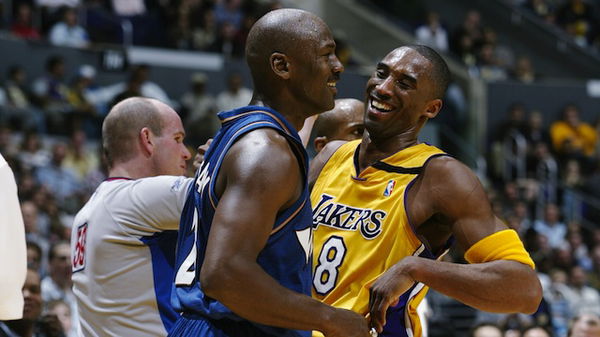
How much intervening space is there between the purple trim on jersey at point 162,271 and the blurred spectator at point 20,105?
27.3 feet

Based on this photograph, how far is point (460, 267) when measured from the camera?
354 centimetres

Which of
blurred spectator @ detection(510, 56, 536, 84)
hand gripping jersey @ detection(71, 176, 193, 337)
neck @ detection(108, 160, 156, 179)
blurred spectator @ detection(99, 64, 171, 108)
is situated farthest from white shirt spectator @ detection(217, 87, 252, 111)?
hand gripping jersey @ detection(71, 176, 193, 337)

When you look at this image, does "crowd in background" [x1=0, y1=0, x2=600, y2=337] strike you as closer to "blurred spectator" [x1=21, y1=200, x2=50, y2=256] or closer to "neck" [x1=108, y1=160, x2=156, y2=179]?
"blurred spectator" [x1=21, y1=200, x2=50, y2=256]

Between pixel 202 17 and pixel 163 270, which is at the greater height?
pixel 163 270

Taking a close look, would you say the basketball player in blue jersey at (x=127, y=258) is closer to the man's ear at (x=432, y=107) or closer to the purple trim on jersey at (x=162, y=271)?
the purple trim on jersey at (x=162, y=271)

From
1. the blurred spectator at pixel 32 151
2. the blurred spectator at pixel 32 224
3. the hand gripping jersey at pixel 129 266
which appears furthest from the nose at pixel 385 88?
the blurred spectator at pixel 32 151

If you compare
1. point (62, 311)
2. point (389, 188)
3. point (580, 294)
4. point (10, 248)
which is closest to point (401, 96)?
point (389, 188)

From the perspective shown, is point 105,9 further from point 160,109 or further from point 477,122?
point 160,109

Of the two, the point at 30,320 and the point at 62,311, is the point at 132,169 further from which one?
the point at 62,311

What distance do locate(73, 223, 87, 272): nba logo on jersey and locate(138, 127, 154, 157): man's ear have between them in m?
0.45

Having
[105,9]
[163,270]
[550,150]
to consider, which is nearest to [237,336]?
[163,270]

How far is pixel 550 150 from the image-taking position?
17.0 metres

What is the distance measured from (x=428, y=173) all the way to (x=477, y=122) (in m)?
13.9

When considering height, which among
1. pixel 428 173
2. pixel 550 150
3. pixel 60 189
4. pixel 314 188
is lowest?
pixel 550 150
